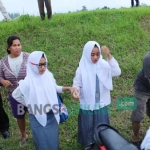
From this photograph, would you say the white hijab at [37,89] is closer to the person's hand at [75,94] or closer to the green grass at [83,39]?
the person's hand at [75,94]

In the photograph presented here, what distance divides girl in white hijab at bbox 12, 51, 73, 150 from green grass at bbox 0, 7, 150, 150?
127 centimetres

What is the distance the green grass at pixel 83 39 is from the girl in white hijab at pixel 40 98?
1265 mm

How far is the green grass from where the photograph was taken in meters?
5.28

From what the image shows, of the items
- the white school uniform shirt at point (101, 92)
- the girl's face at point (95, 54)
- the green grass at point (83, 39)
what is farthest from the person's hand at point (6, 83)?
the green grass at point (83, 39)

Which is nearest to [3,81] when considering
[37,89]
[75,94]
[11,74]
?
[11,74]

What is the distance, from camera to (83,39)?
6.59 metres

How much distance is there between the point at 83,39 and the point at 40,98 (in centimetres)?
370

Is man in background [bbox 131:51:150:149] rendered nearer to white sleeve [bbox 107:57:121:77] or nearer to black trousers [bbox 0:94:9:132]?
white sleeve [bbox 107:57:121:77]

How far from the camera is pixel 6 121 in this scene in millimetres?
4246

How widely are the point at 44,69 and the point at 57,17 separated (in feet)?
15.0

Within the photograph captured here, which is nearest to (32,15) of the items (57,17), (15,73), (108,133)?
(57,17)

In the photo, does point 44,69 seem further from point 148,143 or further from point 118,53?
point 118,53

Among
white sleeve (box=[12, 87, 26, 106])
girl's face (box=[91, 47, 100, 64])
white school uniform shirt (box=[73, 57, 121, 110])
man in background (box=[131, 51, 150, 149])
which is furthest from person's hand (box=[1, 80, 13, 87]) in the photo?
man in background (box=[131, 51, 150, 149])

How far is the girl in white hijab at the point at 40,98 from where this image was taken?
3.07m
